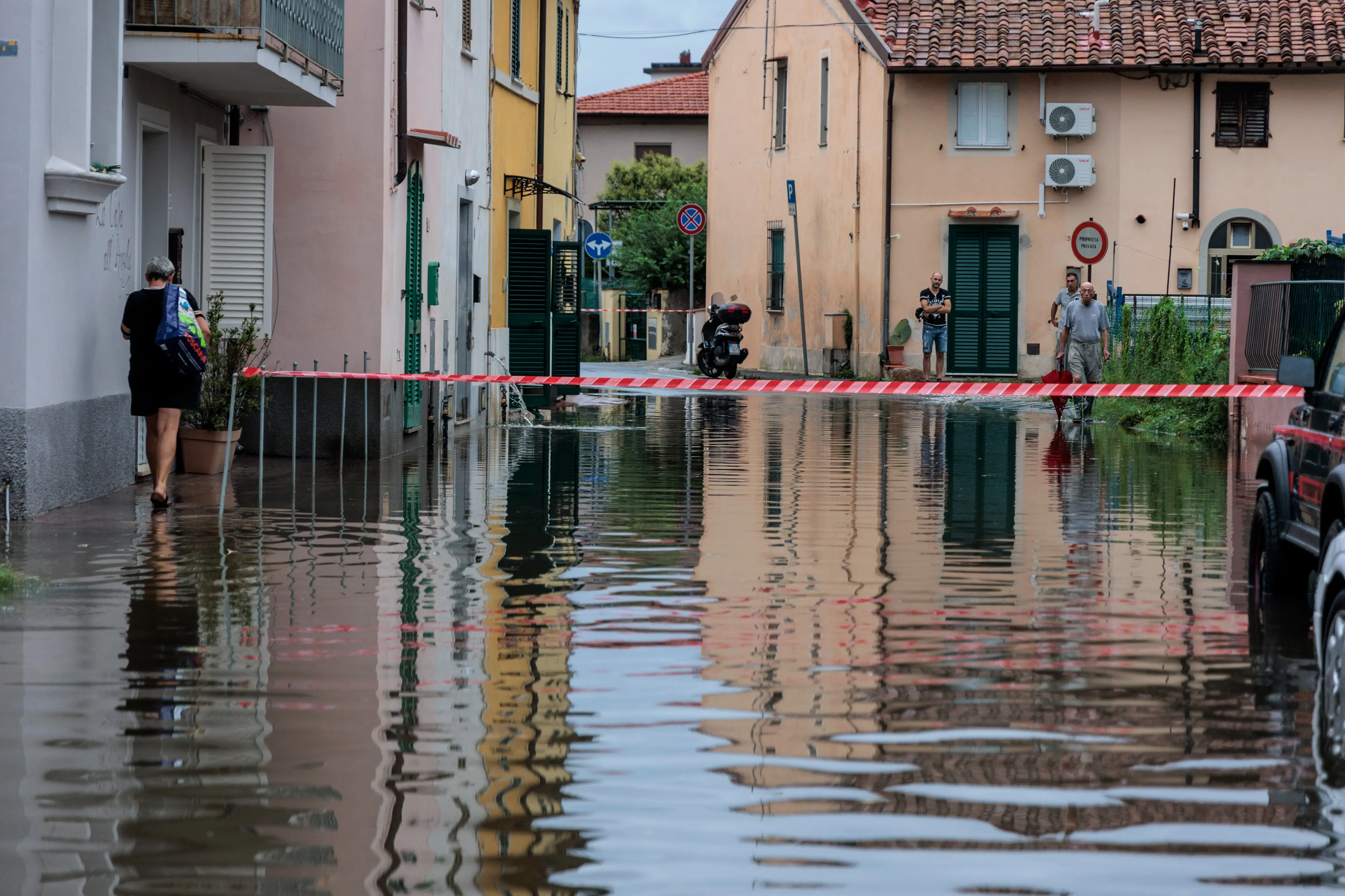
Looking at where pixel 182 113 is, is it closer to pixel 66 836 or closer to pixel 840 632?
pixel 840 632

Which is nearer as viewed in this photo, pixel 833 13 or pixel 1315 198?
pixel 1315 198

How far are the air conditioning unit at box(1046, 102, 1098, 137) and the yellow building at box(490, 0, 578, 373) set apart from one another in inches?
356

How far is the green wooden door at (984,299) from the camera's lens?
37219mm

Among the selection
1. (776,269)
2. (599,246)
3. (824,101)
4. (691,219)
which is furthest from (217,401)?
(776,269)

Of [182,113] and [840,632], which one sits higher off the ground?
[182,113]

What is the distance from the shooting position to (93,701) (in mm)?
6824

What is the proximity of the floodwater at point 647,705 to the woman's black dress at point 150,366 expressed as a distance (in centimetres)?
75

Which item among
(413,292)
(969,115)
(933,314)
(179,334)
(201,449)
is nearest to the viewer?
(179,334)

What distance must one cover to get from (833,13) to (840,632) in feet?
106

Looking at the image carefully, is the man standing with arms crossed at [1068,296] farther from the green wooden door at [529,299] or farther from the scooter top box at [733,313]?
the scooter top box at [733,313]

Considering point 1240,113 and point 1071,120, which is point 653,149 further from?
point 1240,113

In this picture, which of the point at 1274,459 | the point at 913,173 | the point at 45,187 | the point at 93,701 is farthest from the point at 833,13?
the point at 93,701

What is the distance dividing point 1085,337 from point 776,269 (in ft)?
59.0

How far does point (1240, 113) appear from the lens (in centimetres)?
3694
